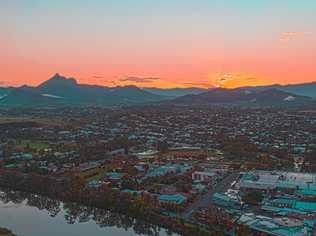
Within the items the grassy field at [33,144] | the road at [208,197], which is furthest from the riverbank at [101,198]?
the grassy field at [33,144]

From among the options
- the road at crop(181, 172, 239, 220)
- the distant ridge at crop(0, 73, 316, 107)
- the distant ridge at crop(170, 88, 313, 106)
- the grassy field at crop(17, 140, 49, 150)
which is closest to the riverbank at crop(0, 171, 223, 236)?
the road at crop(181, 172, 239, 220)

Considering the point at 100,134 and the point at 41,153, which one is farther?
the point at 100,134

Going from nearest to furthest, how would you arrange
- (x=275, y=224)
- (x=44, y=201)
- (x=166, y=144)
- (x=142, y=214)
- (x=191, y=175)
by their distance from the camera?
1. (x=275, y=224)
2. (x=142, y=214)
3. (x=44, y=201)
4. (x=191, y=175)
5. (x=166, y=144)

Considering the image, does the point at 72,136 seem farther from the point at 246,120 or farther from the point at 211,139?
the point at 246,120

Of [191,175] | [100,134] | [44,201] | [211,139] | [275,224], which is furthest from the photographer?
[100,134]

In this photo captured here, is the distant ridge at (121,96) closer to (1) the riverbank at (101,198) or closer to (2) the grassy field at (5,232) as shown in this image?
(1) the riverbank at (101,198)

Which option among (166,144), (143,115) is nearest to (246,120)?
(143,115)
